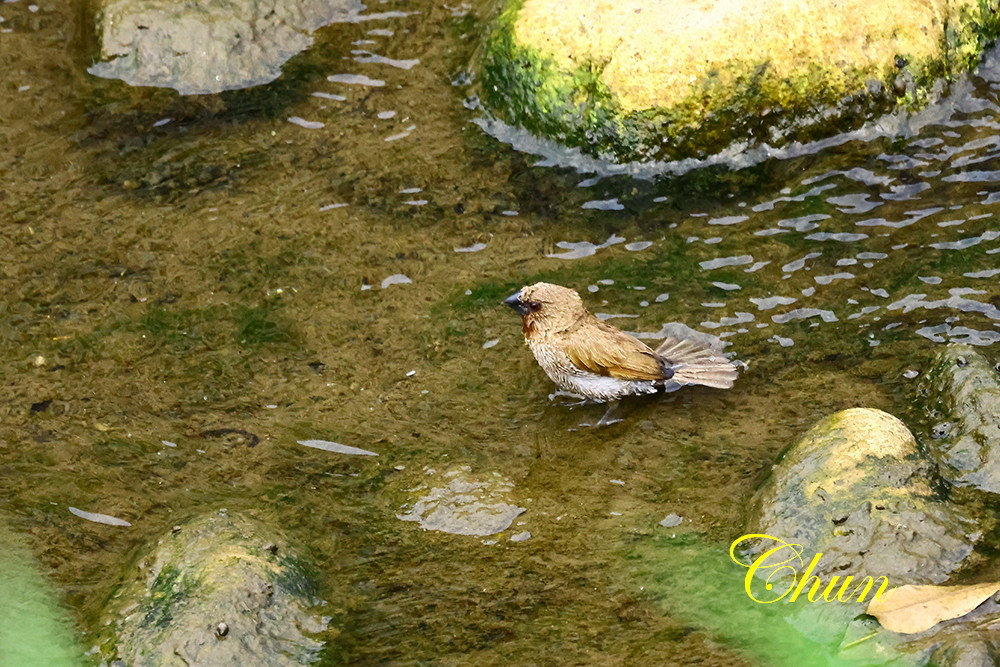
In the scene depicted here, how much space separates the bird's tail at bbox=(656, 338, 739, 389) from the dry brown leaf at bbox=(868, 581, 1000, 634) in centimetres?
160

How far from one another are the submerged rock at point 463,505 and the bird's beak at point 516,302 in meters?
1.04

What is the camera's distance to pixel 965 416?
5328mm

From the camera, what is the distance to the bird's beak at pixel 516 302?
20.1 ft

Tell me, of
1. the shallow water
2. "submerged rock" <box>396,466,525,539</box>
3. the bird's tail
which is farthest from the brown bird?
"submerged rock" <box>396,466,525,539</box>

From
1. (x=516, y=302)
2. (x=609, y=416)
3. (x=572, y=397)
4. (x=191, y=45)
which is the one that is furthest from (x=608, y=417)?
(x=191, y=45)

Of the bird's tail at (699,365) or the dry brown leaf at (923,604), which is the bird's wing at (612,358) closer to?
the bird's tail at (699,365)

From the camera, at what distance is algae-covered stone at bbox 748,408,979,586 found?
470 centimetres

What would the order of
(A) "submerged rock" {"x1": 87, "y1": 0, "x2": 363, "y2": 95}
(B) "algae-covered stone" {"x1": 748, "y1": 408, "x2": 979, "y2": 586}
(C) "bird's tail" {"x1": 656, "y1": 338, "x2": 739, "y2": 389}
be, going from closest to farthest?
(B) "algae-covered stone" {"x1": 748, "y1": 408, "x2": 979, "y2": 586}
(C) "bird's tail" {"x1": 656, "y1": 338, "x2": 739, "y2": 389}
(A) "submerged rock" {"x1": 87, "y1": 0, "x2": 363, "y2": 95}

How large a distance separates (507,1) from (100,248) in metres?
3.24

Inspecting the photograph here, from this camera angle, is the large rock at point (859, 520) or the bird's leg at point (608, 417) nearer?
the large rock at point (859, 520)

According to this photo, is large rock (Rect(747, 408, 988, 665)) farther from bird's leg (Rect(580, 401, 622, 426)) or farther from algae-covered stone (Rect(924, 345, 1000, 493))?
bird's leg (Rect(580, 401, 622, 426))

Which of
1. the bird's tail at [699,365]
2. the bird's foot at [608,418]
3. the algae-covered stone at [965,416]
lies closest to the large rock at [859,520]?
the algae-covered stone at [965,416]

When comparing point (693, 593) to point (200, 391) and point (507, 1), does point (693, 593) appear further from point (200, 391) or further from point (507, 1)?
point (507, 1)

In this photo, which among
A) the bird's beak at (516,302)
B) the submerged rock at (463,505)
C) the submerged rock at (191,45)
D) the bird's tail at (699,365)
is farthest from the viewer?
the submerged rock at (191,45)
